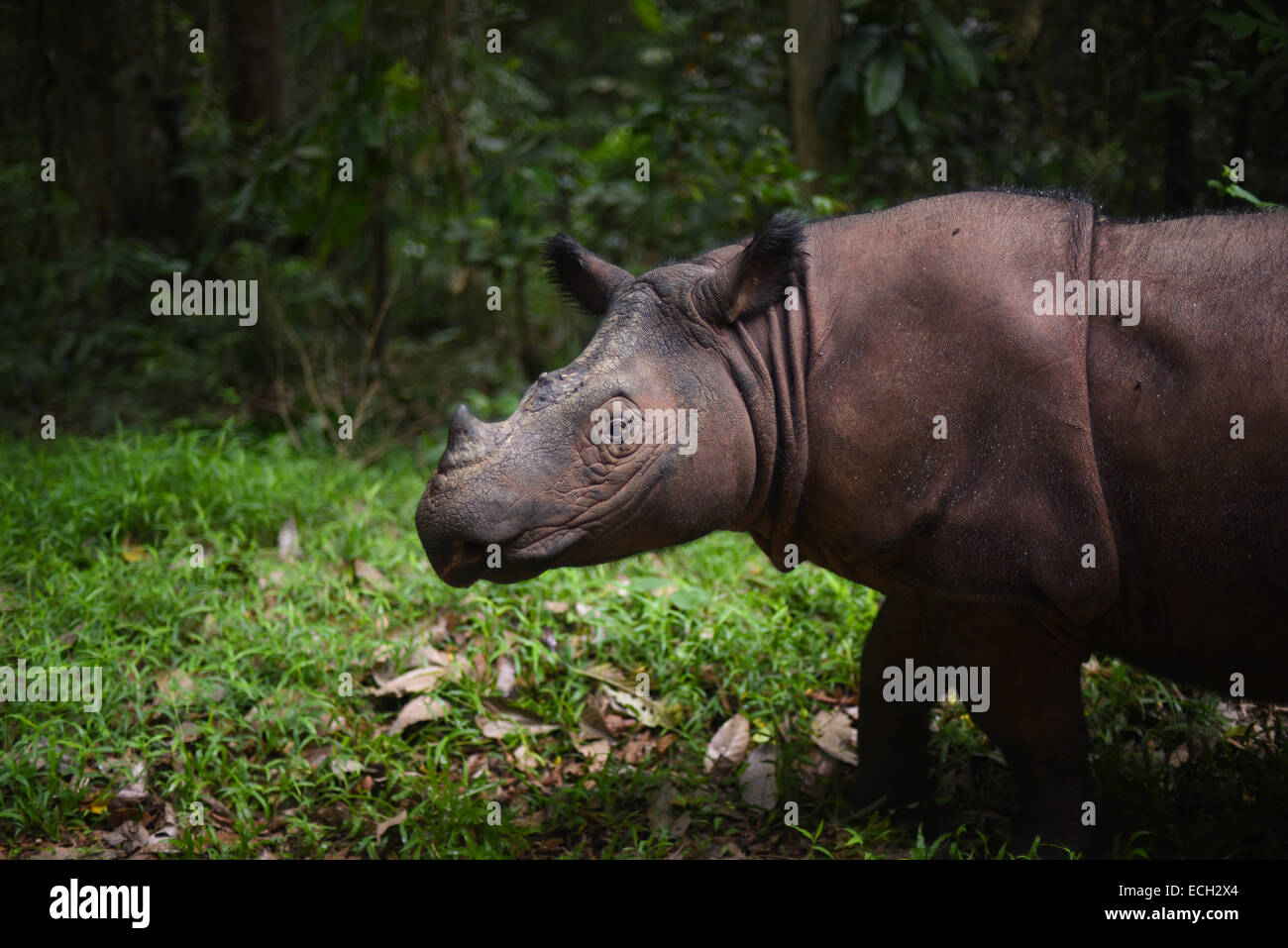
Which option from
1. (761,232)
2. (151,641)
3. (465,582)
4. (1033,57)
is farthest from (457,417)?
(1033,57)

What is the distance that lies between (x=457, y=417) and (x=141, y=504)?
3.45 metres

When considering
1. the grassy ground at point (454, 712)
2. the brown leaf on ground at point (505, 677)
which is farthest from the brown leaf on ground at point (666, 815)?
the brown leaf on ground at point (505, 677)

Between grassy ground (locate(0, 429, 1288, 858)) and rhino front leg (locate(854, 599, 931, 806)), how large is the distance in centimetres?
12

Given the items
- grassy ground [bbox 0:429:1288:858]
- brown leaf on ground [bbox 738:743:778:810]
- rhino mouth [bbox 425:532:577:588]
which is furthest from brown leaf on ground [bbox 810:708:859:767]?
rhino mouth [bbox 425:532:577:588]

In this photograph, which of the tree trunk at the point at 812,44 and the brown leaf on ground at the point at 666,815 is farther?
the tree trunk at the point at 812,44

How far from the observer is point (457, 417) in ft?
10.6

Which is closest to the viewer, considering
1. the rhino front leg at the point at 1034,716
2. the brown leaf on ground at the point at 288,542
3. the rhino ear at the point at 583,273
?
the rhino front leg at the point at 1034,716

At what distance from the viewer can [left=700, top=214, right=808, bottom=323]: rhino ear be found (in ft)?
11.0

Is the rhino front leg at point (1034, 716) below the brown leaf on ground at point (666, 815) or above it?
above

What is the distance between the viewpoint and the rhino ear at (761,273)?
11.0 feet

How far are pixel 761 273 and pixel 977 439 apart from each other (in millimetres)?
815

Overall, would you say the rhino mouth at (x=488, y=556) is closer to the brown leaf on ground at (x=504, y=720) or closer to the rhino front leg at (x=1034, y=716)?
the rhino front leg at (x=1034, y=716)

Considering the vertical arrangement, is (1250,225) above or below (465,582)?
above
